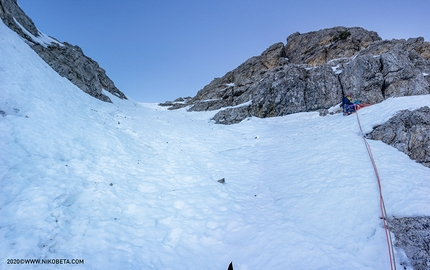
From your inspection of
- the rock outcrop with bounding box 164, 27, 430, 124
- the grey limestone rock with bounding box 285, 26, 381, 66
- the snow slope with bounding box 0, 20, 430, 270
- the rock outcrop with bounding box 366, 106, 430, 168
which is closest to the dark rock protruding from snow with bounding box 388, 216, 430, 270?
the snow slope with bounding box 0, 20, 430, 270

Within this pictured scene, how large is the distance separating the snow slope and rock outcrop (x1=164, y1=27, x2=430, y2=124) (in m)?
11.7

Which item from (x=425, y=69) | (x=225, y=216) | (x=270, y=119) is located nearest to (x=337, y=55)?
(x=425, y=69)

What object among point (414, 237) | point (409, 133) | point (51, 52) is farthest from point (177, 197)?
point (51, 52)

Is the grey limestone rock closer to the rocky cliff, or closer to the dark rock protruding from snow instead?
the dark rock protruding from snow

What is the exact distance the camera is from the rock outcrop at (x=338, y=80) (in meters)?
22.8

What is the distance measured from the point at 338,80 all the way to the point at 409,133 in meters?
20.1

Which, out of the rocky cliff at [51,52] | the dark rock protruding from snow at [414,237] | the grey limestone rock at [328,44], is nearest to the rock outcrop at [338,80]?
the grey limestone rock at [328,44]

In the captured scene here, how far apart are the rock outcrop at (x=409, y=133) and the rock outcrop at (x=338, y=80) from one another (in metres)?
10.1

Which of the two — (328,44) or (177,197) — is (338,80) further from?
(177,197)

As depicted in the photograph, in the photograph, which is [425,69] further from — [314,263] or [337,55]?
[314,263]

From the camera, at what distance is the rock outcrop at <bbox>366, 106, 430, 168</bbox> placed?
10.0 metres

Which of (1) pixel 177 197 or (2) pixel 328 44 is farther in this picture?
(2) pixel 328 44

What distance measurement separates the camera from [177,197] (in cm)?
912

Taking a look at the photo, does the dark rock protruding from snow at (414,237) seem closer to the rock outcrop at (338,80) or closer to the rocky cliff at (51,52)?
the rock outcrop at (338,80)
